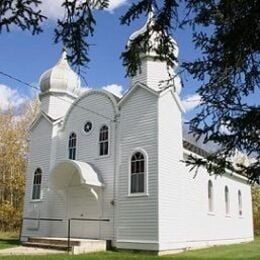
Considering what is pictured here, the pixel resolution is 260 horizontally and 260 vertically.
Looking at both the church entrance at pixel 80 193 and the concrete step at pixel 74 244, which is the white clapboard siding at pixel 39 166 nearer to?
the church entrance at pixel 80 193

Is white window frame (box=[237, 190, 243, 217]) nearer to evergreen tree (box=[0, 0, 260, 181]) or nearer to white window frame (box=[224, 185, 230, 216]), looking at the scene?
white window frame (box=[224, 185, 230, 216])

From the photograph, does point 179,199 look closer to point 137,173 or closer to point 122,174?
point 137,173

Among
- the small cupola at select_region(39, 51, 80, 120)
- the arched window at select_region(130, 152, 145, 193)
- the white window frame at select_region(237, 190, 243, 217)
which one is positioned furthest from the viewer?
the white window frame at select_region(237, 190, 243, 217)

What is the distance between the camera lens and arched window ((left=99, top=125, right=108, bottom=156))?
17.8m

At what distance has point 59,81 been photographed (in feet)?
70.4

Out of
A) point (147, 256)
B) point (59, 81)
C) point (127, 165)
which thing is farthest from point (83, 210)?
point (59, 81)

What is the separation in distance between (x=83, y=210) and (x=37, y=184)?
A: 148 inches

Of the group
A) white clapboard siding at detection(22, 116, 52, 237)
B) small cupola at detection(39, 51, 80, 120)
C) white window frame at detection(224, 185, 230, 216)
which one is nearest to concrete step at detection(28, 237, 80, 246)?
white clapboard siding at detection(22, 116, 52, 237)

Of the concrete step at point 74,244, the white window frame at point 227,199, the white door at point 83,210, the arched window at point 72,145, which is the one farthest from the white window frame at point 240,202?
the concrete step at point 74,244

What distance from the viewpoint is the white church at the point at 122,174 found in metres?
15.7

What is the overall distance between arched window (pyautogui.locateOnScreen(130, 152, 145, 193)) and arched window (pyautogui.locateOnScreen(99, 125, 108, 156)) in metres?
1.77

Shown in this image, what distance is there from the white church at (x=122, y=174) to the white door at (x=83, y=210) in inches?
1.6

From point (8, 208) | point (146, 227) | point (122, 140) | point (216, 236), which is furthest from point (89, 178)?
point (8, 208)

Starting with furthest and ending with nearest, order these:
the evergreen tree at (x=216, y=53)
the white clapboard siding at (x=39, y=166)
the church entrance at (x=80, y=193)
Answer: the white clapboard siding at (x=39, y=166) < the church entrance at (x=80, y=193) < the evergreen tree at (x=216, y=53)
